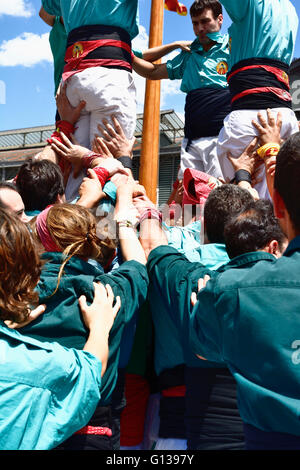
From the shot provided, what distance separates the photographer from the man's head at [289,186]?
109cm

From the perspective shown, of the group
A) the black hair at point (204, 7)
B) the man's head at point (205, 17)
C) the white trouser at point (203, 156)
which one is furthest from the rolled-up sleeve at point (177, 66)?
the white trouser at point (203, 156)

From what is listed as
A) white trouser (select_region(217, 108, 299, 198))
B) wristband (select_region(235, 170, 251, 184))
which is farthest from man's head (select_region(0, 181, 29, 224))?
white trouser (select_region(217, 108, 299, 198))

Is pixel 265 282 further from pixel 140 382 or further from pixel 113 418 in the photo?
pixel 140 382

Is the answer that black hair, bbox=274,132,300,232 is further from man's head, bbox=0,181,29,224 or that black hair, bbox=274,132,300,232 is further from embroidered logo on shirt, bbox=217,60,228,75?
embroidered logo on shirt, bbox=217,60,228,75

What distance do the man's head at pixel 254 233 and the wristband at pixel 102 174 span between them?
79 centimetres

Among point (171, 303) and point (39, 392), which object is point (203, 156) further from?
point (39, 392)

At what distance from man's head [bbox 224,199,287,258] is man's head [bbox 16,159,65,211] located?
0.90 metres

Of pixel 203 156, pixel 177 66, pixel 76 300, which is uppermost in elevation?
pixel 177 66

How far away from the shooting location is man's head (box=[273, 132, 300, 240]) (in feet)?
3.58

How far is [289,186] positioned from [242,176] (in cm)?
191

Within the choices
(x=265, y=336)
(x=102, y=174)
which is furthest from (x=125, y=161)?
(x=265, y=336)

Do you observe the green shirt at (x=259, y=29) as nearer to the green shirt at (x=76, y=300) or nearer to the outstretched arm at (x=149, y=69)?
the outstretched arm at (x=149, y=69)

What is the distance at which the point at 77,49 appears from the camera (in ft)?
9.68

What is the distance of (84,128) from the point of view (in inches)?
121
